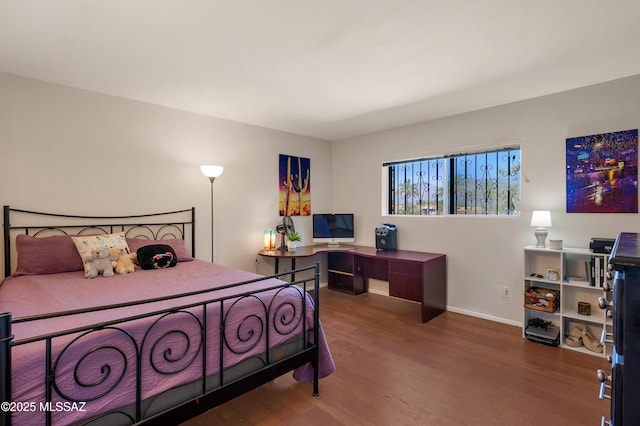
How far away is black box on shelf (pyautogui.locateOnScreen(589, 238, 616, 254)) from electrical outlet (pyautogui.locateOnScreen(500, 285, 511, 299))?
3.02 feet

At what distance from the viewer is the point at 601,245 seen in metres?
2.64

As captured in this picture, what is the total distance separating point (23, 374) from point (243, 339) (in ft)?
2.99

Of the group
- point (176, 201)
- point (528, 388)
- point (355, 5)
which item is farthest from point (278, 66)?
point (528, 388)

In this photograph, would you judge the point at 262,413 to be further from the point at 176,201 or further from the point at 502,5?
the point at 502,5

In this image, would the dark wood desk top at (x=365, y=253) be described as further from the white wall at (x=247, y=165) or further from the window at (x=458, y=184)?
the window at (x=458, y=184)

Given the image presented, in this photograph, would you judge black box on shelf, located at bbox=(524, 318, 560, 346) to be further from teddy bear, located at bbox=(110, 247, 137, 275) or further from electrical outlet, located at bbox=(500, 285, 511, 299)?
teddy bear, located at bbox=(110, 247, 137, 275)

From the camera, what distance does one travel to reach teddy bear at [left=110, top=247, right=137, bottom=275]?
102 inches

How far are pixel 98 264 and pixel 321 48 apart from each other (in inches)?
94.5

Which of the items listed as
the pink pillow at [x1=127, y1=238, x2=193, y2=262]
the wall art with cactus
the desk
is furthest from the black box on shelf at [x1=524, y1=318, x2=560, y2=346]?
the pink pillow at [x1=127, y1=238, x2=193, y2=262]

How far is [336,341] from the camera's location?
301 cm

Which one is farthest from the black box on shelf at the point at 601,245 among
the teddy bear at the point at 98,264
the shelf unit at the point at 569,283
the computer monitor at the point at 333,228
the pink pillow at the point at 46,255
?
the pink pillow at the point at 46,255

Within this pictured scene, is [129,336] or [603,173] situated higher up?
[603,173]

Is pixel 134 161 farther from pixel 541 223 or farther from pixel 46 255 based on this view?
pixel 541 223

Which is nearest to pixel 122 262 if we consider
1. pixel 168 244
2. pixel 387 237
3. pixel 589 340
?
pixel 168 244
